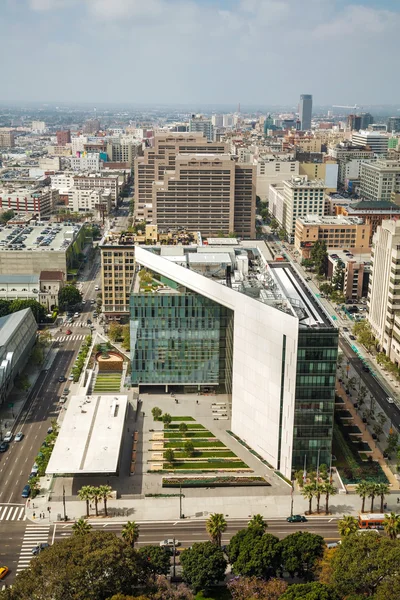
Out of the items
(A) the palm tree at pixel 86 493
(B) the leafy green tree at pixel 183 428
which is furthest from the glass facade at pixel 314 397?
(A) the palm tree at pixel 86 493

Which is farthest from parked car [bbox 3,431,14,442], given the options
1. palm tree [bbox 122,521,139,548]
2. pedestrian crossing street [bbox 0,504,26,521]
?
palm tree [bbox 122,521,139,548]

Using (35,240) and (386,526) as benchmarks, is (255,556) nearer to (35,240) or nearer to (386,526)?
(386,526)

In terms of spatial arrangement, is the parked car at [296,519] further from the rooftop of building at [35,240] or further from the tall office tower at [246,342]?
the rooftop of building at [35,240]

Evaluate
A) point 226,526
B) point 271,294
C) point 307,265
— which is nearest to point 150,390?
point 271,294

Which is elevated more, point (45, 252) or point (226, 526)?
point (45, 252)

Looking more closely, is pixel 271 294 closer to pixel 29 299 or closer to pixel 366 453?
pixel 366 453

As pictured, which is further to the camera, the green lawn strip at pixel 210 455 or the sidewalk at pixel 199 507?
the green lawn strip at pixel 210 455

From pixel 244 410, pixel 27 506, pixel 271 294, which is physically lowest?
pixel 27 506

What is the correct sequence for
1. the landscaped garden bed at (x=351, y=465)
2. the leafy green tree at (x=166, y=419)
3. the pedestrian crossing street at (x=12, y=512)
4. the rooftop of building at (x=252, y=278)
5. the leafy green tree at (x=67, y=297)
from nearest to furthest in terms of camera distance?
the pedestrian crossing street at (x=12, y=512)
the landscaped garden bed at (x=351, y=465)
the rooftop of building at (x=252, y=278)
the leafy green tree at (x=166, y=419)
the leafy green tree at (x=67, y=297)
